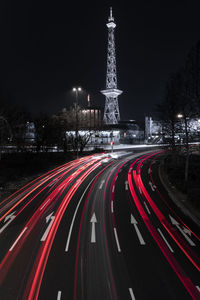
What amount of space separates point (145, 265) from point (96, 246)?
277 centimetres

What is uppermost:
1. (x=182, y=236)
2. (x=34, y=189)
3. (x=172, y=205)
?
(x=34, y=189)

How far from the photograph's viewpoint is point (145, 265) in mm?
9523

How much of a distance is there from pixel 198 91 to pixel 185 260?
65.9 ft

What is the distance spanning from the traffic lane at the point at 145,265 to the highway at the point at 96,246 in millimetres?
36

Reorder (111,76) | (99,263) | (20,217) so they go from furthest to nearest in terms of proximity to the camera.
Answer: (111,76)
(20,217)
(99,263)

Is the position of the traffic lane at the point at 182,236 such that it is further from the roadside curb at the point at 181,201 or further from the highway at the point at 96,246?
the roadside curb at the point at 181,201

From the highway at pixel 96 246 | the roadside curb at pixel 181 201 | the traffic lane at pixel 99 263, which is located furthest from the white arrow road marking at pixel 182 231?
the traffic lane at pixel 99 263

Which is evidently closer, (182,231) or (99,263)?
(99,263)

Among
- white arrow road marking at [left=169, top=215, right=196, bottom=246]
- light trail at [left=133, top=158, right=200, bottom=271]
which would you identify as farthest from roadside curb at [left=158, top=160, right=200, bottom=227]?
light trail at [left=133, top=158, right=200, bottom=271]

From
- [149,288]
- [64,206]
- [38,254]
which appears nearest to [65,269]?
[38,254]

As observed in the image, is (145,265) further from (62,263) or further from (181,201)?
(181,201)

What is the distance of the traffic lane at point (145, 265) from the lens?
7898mm

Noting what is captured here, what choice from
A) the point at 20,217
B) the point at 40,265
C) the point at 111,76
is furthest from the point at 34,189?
the point at 111,76

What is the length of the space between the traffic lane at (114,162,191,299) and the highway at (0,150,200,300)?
0.04m
